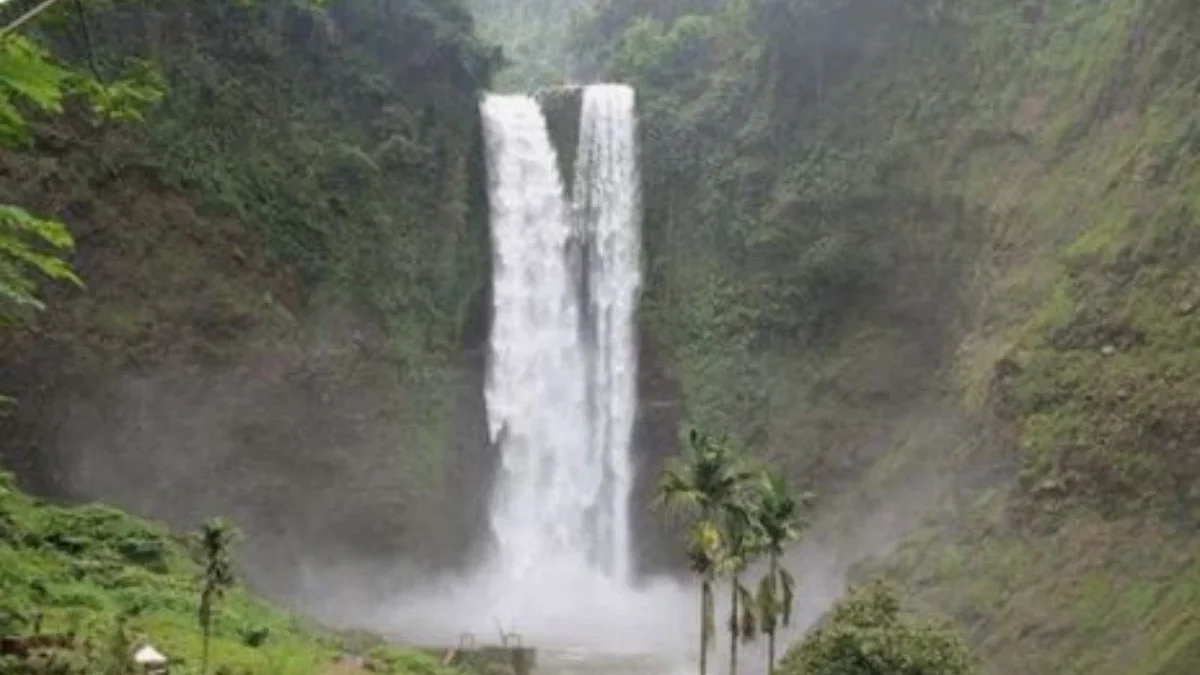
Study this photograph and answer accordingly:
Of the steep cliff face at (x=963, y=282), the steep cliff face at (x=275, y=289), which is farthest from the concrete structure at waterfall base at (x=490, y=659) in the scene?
the steep cliff face at (x=275, y=289)

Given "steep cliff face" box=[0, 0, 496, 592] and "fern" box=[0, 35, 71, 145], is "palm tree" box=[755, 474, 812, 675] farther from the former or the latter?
"steep cliff face" box=[0, 0, 496, 592]

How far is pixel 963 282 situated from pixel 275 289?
22024mm

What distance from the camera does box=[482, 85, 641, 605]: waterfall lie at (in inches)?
1909

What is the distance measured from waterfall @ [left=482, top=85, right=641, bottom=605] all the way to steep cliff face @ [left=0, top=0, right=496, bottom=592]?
3.34 feet

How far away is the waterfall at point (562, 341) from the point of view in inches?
1909

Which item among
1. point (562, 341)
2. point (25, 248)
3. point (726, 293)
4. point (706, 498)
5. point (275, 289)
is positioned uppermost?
point (726, 293)

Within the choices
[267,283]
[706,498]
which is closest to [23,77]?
[706,498]

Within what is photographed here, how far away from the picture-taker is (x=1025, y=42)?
153 feet

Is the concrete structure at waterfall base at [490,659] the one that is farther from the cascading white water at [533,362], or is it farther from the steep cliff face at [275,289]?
the cascading white water at [533,362]

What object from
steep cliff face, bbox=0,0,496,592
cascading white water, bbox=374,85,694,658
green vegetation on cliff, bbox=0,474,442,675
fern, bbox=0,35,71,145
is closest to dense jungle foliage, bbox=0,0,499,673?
steep cliff face, bbox=0,0,496,592

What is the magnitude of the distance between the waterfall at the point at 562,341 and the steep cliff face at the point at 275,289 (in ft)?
3.34

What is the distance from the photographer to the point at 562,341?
167 feet

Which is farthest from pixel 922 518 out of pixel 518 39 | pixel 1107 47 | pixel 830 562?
pixel 518 39

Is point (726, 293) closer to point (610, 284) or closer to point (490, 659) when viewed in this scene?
point (610, 284)
